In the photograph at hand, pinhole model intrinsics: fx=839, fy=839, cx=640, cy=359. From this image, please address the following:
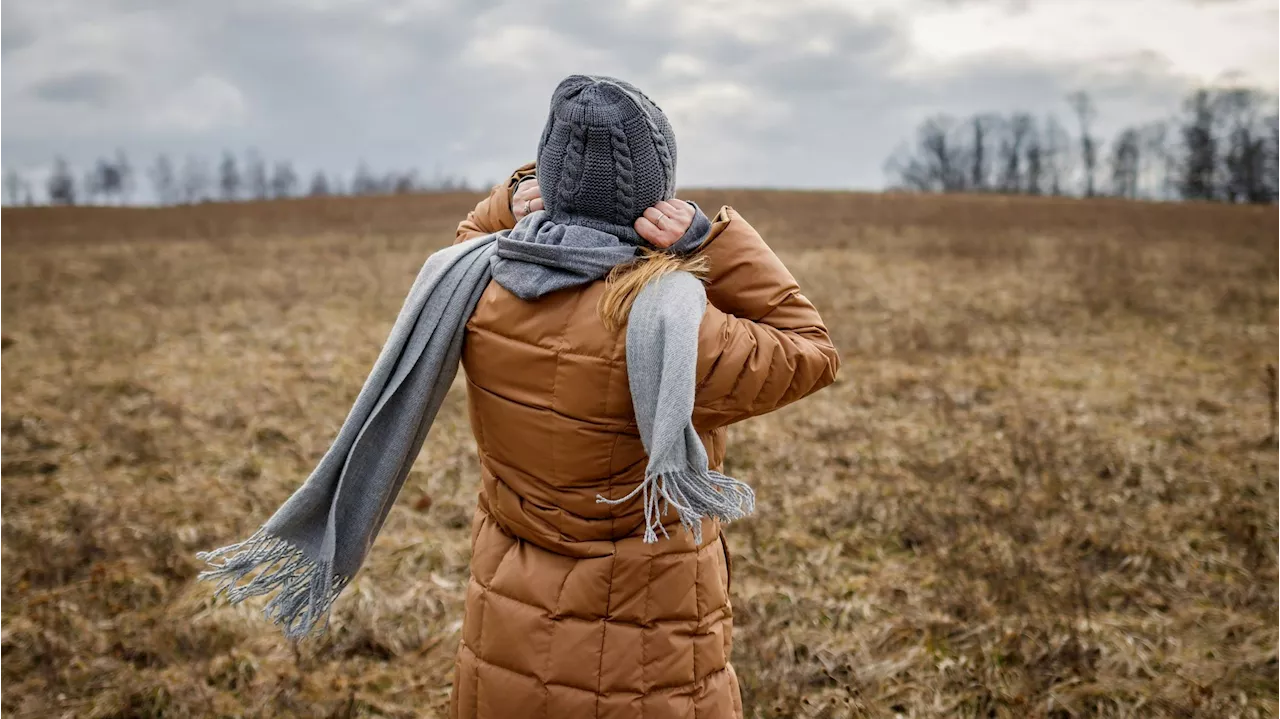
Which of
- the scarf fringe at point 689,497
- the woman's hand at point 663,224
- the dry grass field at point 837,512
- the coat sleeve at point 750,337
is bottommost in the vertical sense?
the dry grass field at point 837,512

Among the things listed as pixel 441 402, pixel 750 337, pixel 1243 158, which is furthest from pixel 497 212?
pixel 1243 158

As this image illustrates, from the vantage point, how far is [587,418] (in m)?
1.66

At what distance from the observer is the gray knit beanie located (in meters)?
1.56

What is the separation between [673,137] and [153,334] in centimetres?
989

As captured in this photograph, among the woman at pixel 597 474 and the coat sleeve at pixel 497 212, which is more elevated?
the coat sleeve at pixel 497 212

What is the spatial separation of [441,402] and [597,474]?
1.22ft

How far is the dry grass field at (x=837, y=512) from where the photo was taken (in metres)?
3.48

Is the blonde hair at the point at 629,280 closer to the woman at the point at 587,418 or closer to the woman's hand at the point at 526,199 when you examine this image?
the woman at the point at 587,418

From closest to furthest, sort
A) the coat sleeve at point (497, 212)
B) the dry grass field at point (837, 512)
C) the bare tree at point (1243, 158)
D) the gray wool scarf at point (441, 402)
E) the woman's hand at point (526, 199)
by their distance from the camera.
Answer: the gray wool scarf at point (441, 402)
the woman's hand at point (526, 199)
the coat sleeve at point (497, 212)
the dry grass field at point (837, 512)
the bare tree at point (1243, 158)

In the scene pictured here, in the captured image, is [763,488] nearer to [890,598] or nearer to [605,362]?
[890,598]

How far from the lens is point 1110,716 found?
325 cm

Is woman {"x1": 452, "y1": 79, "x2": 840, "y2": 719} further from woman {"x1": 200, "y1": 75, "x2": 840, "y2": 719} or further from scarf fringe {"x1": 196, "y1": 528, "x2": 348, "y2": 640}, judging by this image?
scarf fringe {"x1": 196, "y1": 528, "x2": 348, "y2": 640}

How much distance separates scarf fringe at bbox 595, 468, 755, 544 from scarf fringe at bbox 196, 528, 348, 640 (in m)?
0.72

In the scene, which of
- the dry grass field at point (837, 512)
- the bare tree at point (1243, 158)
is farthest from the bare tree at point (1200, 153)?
the dry grass field at point (837, 512)
